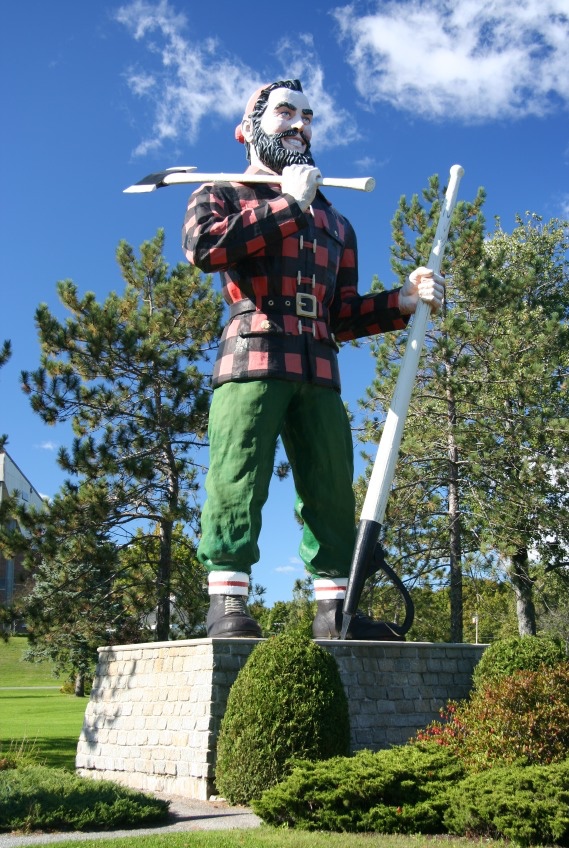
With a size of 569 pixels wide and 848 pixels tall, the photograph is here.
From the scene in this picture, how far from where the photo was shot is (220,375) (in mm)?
7457

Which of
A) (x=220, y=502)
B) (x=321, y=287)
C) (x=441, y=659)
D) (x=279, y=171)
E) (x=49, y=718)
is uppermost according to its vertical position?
(x=279, y=171)

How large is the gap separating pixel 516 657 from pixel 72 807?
11.9ft

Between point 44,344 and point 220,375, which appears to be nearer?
point 220,375

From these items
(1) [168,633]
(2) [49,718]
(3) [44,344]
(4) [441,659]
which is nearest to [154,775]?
(4) [441,659]

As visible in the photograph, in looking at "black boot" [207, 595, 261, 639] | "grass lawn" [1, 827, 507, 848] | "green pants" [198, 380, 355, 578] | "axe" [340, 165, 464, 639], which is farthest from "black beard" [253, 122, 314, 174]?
"grass lawn" [1, 827, 507, 848]

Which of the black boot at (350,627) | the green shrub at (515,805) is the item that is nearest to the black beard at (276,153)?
the black boot at (350,627)

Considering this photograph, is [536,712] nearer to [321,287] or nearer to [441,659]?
[441,659]

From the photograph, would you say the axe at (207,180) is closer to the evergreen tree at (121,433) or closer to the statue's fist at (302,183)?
the statue's fist at (302,183)

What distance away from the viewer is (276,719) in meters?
5.89

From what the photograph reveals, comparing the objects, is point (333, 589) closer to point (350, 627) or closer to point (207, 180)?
point (350, 627)

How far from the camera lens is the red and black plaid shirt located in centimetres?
695

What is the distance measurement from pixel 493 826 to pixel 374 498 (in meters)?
2.86

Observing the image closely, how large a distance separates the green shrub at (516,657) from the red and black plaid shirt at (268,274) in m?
2.57

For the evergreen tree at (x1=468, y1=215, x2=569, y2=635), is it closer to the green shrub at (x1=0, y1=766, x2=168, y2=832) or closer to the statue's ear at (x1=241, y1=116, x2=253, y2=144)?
the statue's ear at (x1=241, y1=116, x2=253, y2=144)
